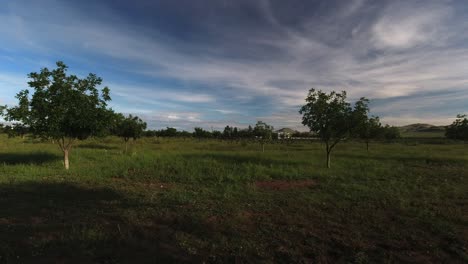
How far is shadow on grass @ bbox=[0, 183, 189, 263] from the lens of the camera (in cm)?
512

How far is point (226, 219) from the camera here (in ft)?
24.4

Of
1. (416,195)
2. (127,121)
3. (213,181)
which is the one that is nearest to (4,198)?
(213,181)

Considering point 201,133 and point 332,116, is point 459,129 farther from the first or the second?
point 201,133

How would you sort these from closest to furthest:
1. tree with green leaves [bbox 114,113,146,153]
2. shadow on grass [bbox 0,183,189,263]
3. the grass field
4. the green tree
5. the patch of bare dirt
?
1. shadow on grass [bbox 0,183,189,263]
2. the grass field
3. the patch of bare dirt
4. tree with green leaves [bbox 114,113,146,153]
5. the green tree

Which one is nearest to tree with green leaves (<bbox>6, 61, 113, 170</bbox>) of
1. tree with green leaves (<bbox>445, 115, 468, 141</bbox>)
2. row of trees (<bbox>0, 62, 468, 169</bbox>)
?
row of trees (<bbox>0, 62, 468, 169</bbox>)

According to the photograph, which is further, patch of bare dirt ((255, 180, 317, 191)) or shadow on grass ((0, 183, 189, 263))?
patch of bare dirt ((255, 180, 317, 191))

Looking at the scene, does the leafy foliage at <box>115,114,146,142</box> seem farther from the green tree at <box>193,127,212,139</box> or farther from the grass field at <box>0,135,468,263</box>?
the green tree at <box>193,127,212,139</box>

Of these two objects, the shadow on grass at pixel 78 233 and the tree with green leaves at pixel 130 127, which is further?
the tree with green leaves at pixel 130 127

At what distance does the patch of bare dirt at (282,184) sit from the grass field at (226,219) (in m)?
0.05

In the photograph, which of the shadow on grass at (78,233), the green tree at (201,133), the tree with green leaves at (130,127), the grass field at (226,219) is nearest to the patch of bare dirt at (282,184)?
the grass field at (226,219)

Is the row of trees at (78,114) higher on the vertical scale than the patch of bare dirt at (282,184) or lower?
higher

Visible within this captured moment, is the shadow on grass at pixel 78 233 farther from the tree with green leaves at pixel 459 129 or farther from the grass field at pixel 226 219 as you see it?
the tree with green leaves at pixel 459 129

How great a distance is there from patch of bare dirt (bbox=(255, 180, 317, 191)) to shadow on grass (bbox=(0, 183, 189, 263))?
18.6 feet

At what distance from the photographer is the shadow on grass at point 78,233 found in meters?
5.12
